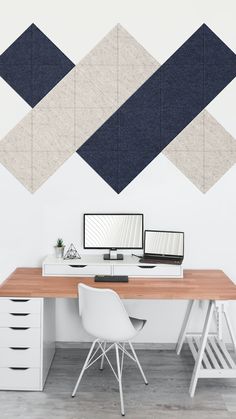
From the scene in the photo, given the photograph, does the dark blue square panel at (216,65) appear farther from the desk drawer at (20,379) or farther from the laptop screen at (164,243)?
the desk drawer at (20,379)

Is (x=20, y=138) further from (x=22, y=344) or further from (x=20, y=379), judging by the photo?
(x=20, y=379)

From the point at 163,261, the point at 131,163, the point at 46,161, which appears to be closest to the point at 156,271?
the point at 163,261

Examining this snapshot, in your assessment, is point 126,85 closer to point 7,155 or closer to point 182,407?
point 7,155

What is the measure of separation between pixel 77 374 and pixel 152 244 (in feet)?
3.56

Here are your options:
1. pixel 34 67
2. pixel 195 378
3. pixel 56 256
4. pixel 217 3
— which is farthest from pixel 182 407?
pixel 217 3

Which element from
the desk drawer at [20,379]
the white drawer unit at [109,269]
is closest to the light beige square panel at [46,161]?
the white drawer unit at [109,269]

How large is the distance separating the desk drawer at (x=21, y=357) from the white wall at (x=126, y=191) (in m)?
0.75

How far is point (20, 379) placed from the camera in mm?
2885

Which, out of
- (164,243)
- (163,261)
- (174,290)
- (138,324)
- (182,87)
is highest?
(182,87)

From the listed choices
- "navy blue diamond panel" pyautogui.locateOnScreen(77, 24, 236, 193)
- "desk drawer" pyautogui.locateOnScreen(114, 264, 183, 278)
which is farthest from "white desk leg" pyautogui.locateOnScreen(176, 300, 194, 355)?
"navy blue diamond panel" pyautogui.locateOnScreen(77, 24, 236, 193)

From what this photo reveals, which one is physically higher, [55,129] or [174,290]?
[55,129]

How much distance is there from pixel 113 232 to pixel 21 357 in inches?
44.0

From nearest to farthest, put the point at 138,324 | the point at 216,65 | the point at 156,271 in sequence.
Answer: the point at 138,324
the point at 156,271
the point at 216,65

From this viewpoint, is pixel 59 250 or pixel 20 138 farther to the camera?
pixel 20 138
